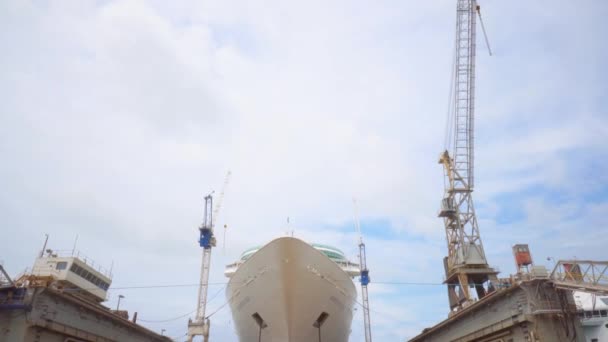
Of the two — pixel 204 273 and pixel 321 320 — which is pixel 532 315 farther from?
pixel 204 273

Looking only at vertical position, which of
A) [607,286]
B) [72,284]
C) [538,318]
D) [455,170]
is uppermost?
[455,170]

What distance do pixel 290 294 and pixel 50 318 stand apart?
12.9 m

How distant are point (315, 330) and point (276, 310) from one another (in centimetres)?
333

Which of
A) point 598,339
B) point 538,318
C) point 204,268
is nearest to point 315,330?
point 538,318

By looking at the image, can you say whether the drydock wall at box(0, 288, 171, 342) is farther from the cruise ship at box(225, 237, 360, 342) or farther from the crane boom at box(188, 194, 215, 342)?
the crane boom at box(188, 194, 215, 342)

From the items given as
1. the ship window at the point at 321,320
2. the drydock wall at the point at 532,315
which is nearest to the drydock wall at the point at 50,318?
the ship window at the point at 321,320

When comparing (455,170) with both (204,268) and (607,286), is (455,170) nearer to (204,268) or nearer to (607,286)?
(607,286)

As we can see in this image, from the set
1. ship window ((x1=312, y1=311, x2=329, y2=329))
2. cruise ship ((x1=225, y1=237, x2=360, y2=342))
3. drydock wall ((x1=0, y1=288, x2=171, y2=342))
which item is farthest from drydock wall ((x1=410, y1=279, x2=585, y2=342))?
drydock wall ((x1=0, y1=288, x2=171, y2=342))

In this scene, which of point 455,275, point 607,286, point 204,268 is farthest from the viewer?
point 204,268

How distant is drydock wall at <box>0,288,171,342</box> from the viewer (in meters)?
16.6

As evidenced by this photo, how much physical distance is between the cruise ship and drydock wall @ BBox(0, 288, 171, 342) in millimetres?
8733

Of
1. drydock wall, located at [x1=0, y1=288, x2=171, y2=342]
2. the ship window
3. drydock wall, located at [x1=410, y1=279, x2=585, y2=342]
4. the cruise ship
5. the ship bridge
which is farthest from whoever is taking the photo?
the ship bridge

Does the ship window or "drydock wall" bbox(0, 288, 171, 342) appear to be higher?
the ship window

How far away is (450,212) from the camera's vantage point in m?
47.5
